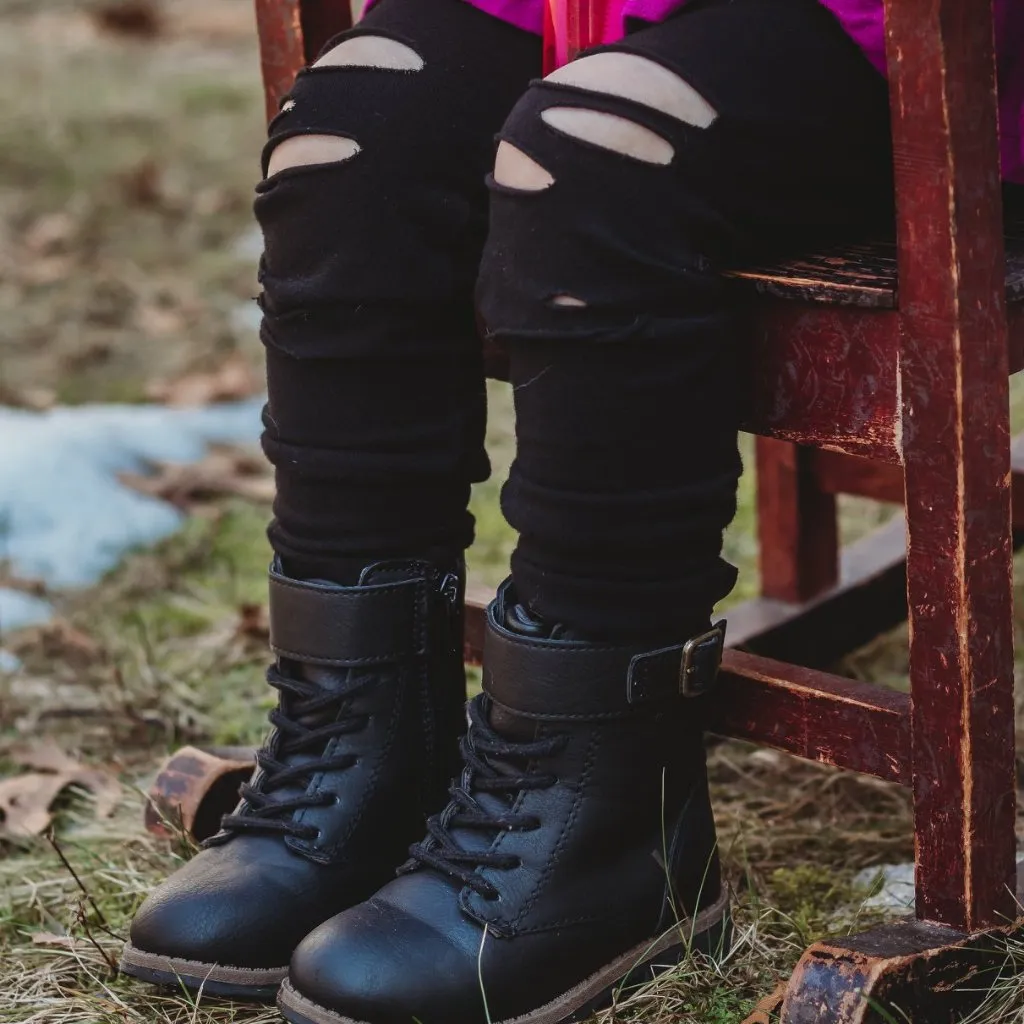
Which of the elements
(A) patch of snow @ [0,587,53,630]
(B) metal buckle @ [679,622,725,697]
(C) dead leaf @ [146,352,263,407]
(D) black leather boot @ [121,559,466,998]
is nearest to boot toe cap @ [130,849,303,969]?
(D) black leather boot @ [121,559,466,998]

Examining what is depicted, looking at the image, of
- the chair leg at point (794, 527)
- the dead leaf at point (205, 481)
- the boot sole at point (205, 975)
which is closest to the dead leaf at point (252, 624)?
the dead leaf at point (205, 481)

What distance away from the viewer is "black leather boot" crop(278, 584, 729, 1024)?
1.15 metres

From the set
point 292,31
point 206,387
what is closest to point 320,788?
point 292,31

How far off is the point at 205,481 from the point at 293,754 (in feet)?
4.71

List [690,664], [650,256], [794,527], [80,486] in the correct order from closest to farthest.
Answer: [650,256] → [690,664] → [794,527] → [80,486]

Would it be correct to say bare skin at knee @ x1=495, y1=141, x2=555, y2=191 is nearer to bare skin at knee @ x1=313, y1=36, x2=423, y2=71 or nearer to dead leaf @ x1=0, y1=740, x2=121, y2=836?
bare skin at knee @ x1=313, y1=36, x2=423, y2=71

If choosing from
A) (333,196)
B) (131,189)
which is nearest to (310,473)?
(333,196)

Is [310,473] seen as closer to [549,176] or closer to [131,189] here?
[549,176]

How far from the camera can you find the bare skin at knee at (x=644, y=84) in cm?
109

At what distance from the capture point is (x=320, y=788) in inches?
50.4

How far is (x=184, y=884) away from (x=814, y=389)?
59cm

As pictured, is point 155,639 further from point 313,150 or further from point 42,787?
point 313,150

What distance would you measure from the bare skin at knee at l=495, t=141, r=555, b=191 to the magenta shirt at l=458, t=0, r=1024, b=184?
Answer: 154 mm

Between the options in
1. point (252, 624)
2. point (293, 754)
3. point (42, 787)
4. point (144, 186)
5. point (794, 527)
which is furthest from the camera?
point (144, 186)
